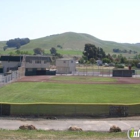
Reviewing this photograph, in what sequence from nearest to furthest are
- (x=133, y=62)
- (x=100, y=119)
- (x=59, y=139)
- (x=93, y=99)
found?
(x=59, y=139), (x=100, y=119), (x=93, y=99), (x=133, y=62)

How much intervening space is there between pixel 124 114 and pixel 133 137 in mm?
9824

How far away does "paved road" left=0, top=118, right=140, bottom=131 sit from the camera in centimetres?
2257

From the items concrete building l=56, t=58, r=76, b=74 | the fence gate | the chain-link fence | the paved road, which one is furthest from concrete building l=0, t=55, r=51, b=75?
the paved road

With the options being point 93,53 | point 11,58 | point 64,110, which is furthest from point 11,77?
point 93,53

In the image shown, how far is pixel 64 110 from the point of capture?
2662 centimetres

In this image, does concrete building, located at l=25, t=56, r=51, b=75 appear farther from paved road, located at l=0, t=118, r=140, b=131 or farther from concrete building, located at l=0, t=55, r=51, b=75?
paved road, located at l=0, t=118, r=140, b=131

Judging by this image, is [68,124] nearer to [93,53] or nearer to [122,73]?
[122,73]

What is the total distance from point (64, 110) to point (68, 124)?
3005mm

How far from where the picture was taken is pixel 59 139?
16.9 meters

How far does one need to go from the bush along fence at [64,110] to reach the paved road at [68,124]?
150 cm

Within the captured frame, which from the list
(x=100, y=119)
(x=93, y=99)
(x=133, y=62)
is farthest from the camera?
(x=133, y=62)

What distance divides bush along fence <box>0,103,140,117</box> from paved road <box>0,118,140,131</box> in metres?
1.50

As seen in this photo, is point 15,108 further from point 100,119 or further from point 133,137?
point 133,137

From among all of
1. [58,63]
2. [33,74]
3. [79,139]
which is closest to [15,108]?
[79,139]
